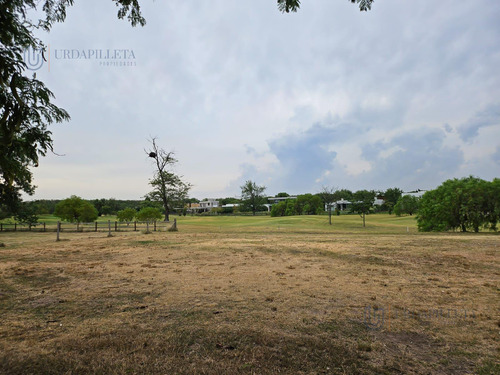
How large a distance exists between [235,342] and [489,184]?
31296 mm

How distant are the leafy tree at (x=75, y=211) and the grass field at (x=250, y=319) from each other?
26.2 m

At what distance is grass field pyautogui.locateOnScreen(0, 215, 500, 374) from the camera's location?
3.21 metres

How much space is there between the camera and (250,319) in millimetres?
4441

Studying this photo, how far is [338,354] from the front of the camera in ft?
11.1

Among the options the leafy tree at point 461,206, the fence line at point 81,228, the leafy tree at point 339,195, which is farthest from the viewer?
the leafy tree at point 339,195

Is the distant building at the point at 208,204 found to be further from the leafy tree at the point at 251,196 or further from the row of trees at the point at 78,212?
the row of trees at the point at 78,212

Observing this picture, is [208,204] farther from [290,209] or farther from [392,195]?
[392,195]

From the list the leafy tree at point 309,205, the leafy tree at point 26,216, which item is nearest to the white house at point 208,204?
the leafy tree at point 309,205

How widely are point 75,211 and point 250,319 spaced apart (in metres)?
34.7

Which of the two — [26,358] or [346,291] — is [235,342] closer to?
[26,358]

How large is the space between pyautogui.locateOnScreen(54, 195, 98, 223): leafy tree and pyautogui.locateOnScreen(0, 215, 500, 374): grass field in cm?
2625

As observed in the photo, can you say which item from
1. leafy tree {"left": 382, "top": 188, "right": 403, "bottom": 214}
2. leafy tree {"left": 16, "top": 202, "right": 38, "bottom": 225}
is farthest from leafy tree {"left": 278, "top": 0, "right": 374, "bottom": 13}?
leafy tree {"left": 382, "top": 188, "right": 403, "bottom": 214}

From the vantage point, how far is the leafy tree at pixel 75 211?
32156 millimetres

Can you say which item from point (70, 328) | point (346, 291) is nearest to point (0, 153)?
point (70, 328)
